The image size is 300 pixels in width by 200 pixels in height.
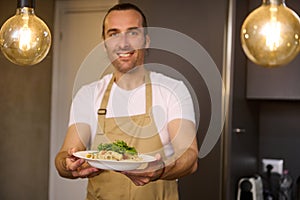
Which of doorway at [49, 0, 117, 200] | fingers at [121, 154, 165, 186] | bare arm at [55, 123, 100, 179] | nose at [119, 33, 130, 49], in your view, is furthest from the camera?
doorway at [49, 0, 117, 200]

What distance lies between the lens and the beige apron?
2281 millimetres

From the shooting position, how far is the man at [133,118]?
2275 millimetres

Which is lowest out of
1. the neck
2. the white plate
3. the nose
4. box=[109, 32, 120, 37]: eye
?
the white plate

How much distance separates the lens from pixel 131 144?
2301 mm

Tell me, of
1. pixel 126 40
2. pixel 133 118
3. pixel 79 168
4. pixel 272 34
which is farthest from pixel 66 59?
pixel 272 34

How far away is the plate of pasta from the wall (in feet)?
1.66

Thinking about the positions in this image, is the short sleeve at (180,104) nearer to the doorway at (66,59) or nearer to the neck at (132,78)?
the neck at (132,78)

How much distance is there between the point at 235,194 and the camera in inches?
97.4

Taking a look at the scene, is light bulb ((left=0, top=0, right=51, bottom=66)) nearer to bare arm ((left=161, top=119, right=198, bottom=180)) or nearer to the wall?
bare arm ((left=161, top=119, right=198, bottom=180))

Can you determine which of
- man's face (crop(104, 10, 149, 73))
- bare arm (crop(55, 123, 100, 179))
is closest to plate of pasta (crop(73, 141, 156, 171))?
bare arm (crop(55, 123, 100, 179))

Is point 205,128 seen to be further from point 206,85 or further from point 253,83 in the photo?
point 253,83

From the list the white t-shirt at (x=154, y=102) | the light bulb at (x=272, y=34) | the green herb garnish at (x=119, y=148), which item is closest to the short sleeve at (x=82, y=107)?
the white t-shirt at (x=154, y=102)

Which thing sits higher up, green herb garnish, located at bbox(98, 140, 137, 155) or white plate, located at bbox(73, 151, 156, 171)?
green herb garnish, located at bbox(98, 140, 137, 155)

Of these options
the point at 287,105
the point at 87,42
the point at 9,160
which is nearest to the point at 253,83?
the point at 287,105
